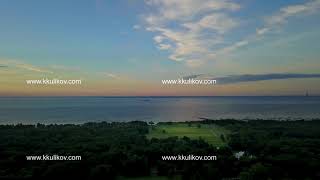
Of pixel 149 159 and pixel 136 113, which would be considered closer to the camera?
pixel 149 159

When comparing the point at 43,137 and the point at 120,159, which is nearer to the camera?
the point at 120,159

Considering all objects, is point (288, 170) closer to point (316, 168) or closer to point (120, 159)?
point (316, 168)

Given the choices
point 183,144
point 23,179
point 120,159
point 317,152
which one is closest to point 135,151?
point 120,159

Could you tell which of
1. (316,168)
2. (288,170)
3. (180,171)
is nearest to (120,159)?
(180,171)

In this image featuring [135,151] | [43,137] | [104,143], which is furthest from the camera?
[43,137]

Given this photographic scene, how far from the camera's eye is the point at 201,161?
17562mm

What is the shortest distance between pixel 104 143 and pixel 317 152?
1273cm

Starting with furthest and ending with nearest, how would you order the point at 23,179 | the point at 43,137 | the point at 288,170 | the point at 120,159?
the point at 43,137, the point at 120,159, the point at 288,170, the point at 23,179

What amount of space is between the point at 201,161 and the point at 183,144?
415 cm

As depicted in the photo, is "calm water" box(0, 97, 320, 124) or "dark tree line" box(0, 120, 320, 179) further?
"calm water" box(0, 97, 320, 124)

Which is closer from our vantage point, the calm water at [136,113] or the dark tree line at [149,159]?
the dark tree line at [149,159]

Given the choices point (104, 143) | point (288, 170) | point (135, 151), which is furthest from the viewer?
point (104, 143)

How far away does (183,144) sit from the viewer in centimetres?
2166

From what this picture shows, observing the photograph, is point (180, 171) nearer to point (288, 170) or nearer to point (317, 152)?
point (288, 170)
